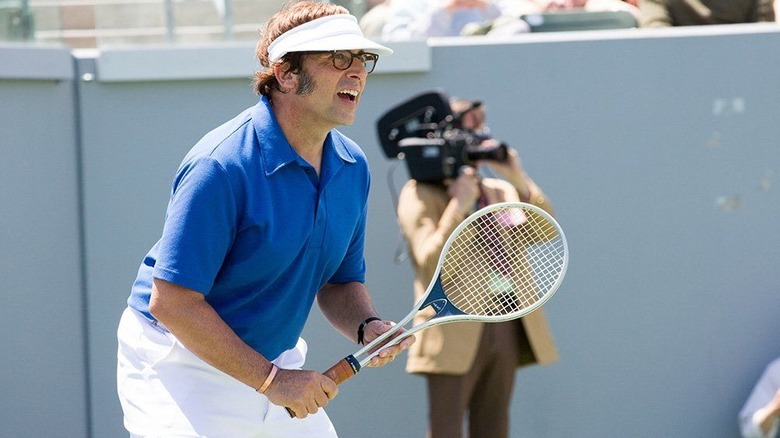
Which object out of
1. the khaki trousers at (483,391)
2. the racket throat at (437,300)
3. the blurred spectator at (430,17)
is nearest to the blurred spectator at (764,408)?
the khaki trousers at (483,391)

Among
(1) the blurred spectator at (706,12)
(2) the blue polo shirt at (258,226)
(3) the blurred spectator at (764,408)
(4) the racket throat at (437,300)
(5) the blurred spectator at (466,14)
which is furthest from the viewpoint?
(1) the blurred spectator at (706,12)

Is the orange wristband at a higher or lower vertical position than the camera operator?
higher

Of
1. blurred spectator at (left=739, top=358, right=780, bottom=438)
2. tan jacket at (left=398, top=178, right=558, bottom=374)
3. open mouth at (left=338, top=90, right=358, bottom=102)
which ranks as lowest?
blurred spectator at (left=739, top=358, right=780, bottom=438)

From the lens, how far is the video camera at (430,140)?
4.75 metres

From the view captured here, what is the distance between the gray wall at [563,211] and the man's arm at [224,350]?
236 cm

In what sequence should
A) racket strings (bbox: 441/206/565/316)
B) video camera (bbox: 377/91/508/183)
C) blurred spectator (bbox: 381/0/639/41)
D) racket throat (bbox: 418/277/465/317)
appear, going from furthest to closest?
1. blurred spectator (bbox: 381/0/639/41)
2. video camera (bbox: 377/91/508/183)
3. racket strings (bbox: 441/206/565/316)
4. racket throat (bbox: 418/277/465/317)

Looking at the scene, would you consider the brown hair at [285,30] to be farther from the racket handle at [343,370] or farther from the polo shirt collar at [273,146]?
the racket handle at [343,370]

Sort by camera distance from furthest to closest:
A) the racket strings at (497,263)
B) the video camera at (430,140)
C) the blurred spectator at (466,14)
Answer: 1. the blurred spectator at (466,14)
2. the video camera at (430,140)
3. the racket strings at (497,263)

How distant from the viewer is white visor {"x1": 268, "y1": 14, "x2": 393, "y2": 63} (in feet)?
9.53

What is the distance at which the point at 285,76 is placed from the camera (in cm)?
300

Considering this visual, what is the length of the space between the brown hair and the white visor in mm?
25

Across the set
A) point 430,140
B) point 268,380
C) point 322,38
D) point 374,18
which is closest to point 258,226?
point 268,380

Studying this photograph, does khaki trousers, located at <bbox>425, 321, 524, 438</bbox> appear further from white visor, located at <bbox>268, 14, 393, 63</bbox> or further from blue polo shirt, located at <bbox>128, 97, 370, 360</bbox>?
white visor, located at <bbox>268, 14, 393, 63</bbox>

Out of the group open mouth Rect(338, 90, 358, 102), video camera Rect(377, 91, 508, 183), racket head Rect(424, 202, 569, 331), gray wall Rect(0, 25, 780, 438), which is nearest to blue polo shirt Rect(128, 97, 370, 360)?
open mouth Rect(338, 90, 358, 102)
